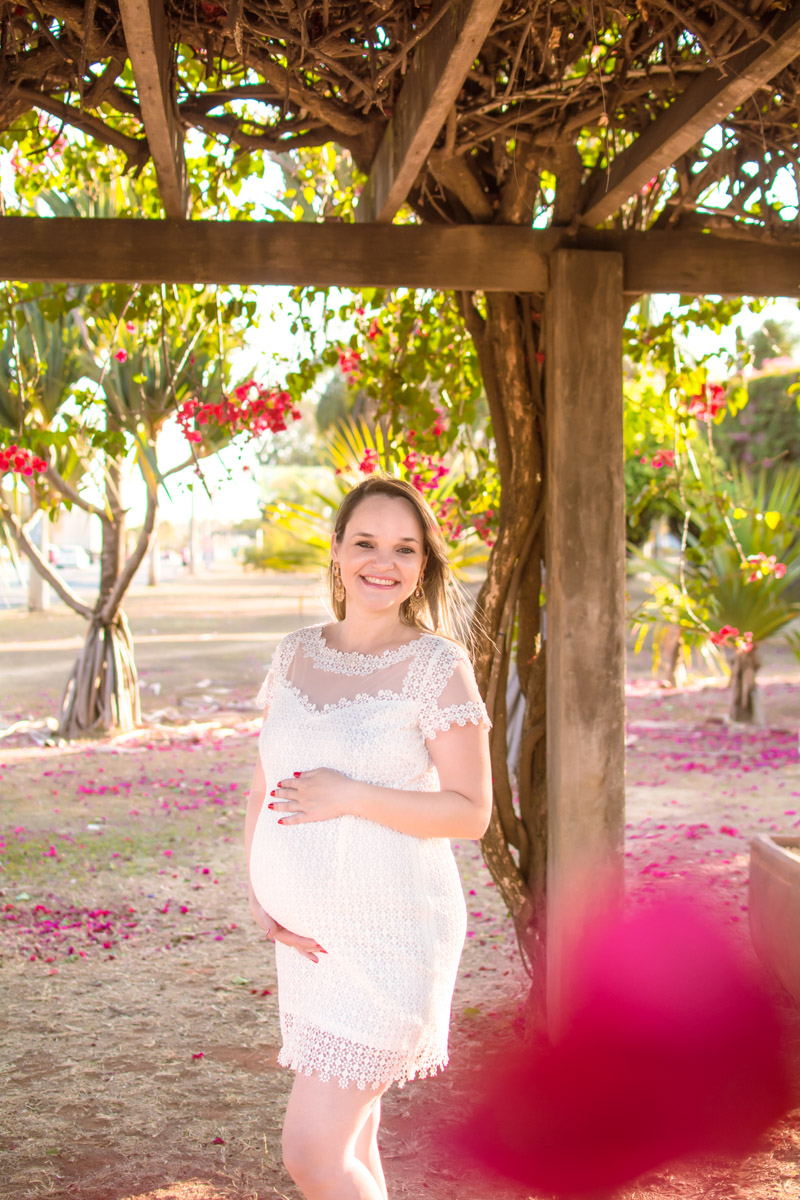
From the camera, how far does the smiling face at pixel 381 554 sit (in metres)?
1.96

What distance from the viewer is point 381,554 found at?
1.96 meters

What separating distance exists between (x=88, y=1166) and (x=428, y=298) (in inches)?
117

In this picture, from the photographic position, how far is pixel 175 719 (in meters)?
9.07

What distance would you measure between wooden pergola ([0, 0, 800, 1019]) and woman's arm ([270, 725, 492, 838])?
112 cm

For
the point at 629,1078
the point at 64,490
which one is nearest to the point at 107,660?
the point at 64,490

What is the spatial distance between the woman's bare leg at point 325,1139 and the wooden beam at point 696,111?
205 centimetres

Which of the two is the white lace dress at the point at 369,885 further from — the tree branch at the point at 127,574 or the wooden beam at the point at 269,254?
the tree branch at the point at 127,574

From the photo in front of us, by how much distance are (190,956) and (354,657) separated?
2.44 metres

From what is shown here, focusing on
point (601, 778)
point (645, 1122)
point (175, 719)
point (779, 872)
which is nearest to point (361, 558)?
point (601, 778)

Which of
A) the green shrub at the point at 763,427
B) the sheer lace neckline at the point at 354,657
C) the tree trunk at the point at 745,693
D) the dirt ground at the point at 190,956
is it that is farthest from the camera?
the green shrub at the point at 763,427

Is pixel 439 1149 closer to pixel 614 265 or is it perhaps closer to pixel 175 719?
pixel 614 265

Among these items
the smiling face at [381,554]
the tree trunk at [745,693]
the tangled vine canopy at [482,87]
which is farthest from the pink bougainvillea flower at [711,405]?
the tree trunk at [745,693]

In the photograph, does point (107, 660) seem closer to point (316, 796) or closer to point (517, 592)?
point (517, 592)

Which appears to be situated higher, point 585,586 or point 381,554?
point 381,554
